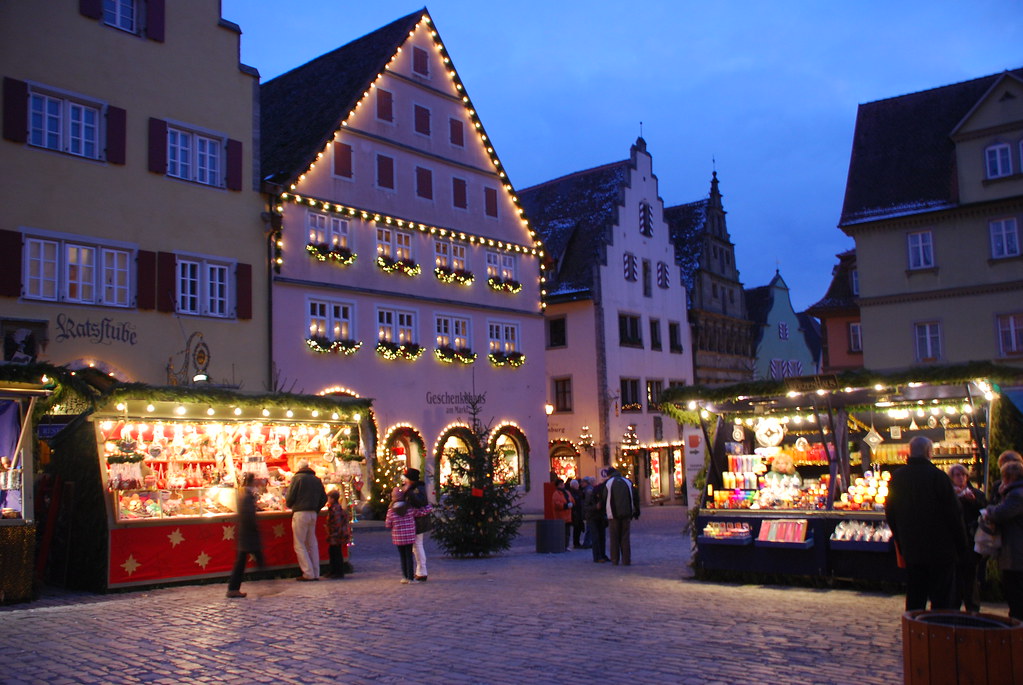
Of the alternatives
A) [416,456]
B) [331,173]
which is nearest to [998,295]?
[416,456]

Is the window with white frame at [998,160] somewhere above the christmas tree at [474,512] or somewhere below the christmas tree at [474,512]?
above

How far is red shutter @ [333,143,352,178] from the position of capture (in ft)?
92.2

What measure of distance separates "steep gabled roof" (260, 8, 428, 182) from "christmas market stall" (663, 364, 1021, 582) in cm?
1607

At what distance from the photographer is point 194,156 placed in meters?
24.2

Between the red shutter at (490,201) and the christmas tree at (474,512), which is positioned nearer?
the christmas tree at (474,512)

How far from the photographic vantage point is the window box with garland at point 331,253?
88.8 feet

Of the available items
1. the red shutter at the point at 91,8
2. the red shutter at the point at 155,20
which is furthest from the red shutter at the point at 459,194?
the red shutter at the point at 91,8

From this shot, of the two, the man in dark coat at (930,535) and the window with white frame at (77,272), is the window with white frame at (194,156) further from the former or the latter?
the man in dark coat at (930,535)

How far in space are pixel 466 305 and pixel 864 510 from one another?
800 inches

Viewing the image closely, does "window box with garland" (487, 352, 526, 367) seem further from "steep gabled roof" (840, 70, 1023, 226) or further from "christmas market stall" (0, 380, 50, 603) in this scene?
"christmas market stall" (0, 380, 50, 603)

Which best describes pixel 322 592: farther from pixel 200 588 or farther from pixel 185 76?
pixel 185 76

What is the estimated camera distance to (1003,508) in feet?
28.2

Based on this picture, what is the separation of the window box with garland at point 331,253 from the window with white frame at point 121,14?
6.90 meters

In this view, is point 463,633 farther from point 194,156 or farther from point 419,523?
point 194,156
